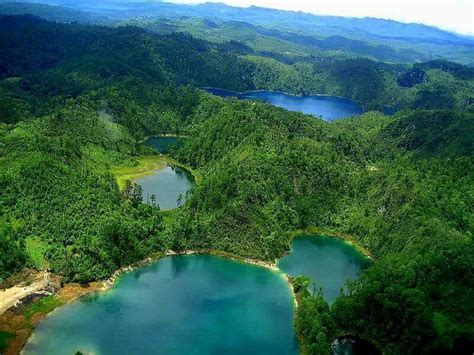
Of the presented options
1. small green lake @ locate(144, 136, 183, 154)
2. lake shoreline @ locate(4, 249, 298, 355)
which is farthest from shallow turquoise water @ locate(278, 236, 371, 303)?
small green lake @ locate(144, 136, 183, 154)

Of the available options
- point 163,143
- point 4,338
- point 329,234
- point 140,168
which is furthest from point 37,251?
point 163,143

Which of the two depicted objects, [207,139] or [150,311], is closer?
[150,311]

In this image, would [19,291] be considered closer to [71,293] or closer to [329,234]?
[71,293]

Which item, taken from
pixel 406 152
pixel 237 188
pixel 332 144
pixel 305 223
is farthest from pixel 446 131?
pixel 237 188

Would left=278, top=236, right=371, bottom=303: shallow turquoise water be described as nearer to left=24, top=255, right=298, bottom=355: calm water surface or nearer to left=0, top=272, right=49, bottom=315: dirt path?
left=24, top=255, right=298, bottom=355: calm water surface

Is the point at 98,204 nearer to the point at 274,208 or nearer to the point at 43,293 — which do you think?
the point at 43,293

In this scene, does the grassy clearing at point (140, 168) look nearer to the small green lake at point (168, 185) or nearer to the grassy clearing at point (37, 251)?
the small green lake at point (168, 185)
